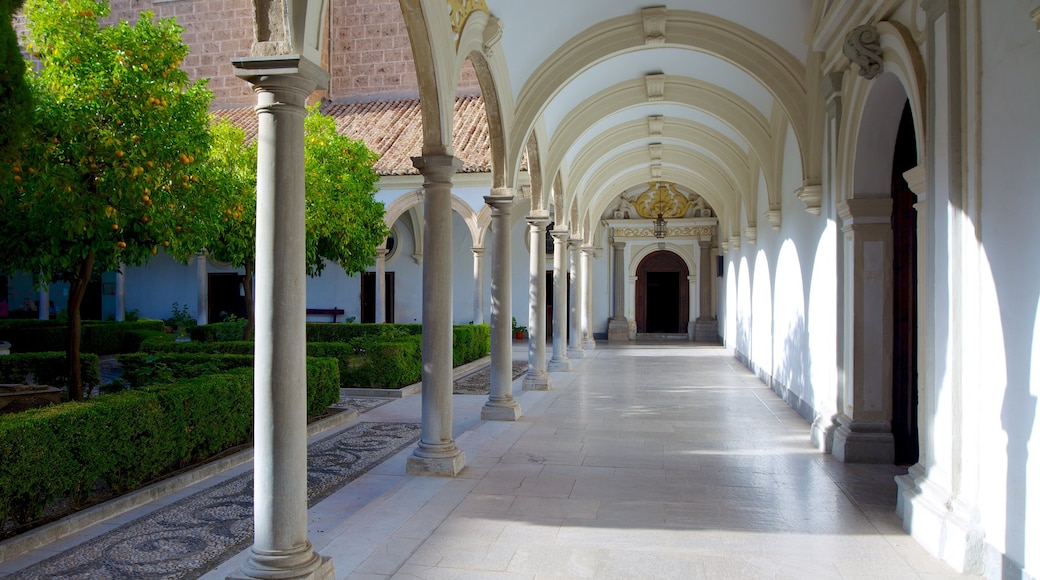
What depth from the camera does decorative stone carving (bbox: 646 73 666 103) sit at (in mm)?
10305

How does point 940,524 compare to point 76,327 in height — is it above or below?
below

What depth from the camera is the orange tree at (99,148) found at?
20.0ft

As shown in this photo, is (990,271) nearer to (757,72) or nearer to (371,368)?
(757,72)

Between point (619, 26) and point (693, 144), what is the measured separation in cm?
683

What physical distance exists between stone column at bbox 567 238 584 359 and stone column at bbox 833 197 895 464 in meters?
10.2

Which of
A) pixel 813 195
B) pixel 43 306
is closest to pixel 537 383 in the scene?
pixel 813 195

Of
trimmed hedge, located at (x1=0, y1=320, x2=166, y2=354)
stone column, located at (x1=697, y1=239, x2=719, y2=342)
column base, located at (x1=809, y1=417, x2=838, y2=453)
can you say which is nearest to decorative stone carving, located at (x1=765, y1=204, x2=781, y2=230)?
column base, located at (x1=809, y1=417, x2=838, y2=453)

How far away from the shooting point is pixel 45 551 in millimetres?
4340

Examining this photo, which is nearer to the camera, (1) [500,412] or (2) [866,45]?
(2) [866,45]

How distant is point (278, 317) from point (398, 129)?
17499mm

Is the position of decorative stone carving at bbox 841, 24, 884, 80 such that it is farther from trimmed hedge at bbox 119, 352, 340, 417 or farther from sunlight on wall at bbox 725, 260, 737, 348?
sunlight on wall at bbox 725, 260, 737, 348

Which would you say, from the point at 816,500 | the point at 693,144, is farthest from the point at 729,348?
the point at 816,500

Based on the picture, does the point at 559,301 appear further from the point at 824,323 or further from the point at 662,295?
the point at 662,295

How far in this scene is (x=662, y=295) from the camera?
82.8ft
